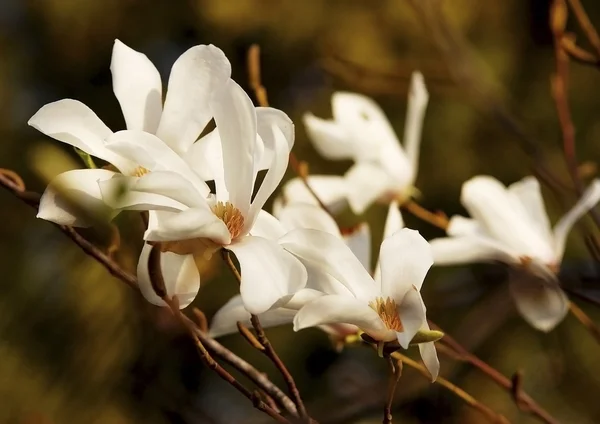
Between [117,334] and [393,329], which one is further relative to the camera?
[117,334]

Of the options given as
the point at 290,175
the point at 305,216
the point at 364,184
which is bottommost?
the point at 290,175

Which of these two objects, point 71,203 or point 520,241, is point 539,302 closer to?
point 520,241

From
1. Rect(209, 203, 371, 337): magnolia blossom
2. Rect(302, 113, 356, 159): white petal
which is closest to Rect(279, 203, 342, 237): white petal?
Rect(209, 203, 371, 337): magnolia blossom

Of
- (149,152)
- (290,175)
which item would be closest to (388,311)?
(149,152)

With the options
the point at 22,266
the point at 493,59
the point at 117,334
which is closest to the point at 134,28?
the point at 493,59

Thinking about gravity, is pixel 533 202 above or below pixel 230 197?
below

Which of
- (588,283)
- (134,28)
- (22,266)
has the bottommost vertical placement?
(134,28)

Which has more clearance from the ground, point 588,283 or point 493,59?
point 588,283

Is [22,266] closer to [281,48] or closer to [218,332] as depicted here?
[218,332]
